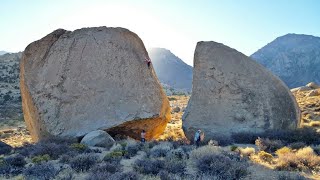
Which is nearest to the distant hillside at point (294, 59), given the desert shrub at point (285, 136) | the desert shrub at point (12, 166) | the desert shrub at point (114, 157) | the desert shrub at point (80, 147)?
the desert shrub at point (285, 136)

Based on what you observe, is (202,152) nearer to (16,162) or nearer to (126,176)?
(126,176)

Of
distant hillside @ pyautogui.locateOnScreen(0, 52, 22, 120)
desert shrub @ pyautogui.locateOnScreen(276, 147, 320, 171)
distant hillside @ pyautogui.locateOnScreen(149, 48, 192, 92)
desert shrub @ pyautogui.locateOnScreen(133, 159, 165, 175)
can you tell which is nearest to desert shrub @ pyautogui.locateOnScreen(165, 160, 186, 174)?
desert shrub @ pyautogui.locateOnScreen(133, 159, 165, 175)

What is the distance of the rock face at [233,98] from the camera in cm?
2014

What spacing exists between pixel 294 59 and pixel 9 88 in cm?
13380

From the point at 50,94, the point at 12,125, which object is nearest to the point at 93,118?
the point at 50,94

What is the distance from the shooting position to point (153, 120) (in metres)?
20.7

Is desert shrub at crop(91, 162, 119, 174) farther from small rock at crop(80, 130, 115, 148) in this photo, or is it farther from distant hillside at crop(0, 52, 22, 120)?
distant hillside at crop(0, 52, 22, 120)

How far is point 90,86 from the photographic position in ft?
68.5

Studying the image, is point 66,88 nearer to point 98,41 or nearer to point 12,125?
point 98,41

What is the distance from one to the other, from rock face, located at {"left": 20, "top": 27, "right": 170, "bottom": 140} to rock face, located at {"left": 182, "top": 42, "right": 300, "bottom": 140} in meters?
2.19

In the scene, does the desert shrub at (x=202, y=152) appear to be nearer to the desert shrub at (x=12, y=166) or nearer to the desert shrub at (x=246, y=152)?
the desert shrub at (x=246, y=152)

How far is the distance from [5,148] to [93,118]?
448 cm

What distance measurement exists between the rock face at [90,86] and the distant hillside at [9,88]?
2837 cm

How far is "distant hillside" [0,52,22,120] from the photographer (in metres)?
51.0
